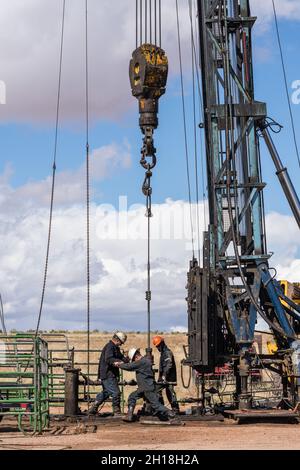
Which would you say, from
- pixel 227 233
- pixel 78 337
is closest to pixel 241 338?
pixel 227 233

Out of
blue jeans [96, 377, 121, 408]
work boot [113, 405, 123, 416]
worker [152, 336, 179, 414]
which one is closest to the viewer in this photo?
work boot [113, 405, 123, 416]

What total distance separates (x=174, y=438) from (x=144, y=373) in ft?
9.77

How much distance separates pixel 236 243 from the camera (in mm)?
22156

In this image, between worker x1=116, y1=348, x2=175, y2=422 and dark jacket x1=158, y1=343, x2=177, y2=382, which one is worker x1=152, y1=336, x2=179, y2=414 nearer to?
dark jacket x1=158, y1=343, x2=177, y2=382

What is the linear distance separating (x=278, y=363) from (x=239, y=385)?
987mm

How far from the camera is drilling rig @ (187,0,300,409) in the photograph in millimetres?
22375

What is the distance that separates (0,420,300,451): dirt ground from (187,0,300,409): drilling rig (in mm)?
2596

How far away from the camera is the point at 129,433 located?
18219 millimetres

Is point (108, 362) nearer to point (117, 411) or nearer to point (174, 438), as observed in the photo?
point (117, 411)

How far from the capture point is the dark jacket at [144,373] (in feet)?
65.6

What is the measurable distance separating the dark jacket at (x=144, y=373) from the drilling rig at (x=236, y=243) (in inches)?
87.7

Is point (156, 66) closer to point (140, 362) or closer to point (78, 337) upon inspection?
point (140, 362)

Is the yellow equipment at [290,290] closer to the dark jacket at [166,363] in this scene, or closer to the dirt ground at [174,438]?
the dark jacket at [166,363]

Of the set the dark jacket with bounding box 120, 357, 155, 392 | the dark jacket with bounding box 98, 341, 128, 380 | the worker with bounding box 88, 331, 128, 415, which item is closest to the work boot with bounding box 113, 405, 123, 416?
the worker with bounding box 88, 331, 128, 415
